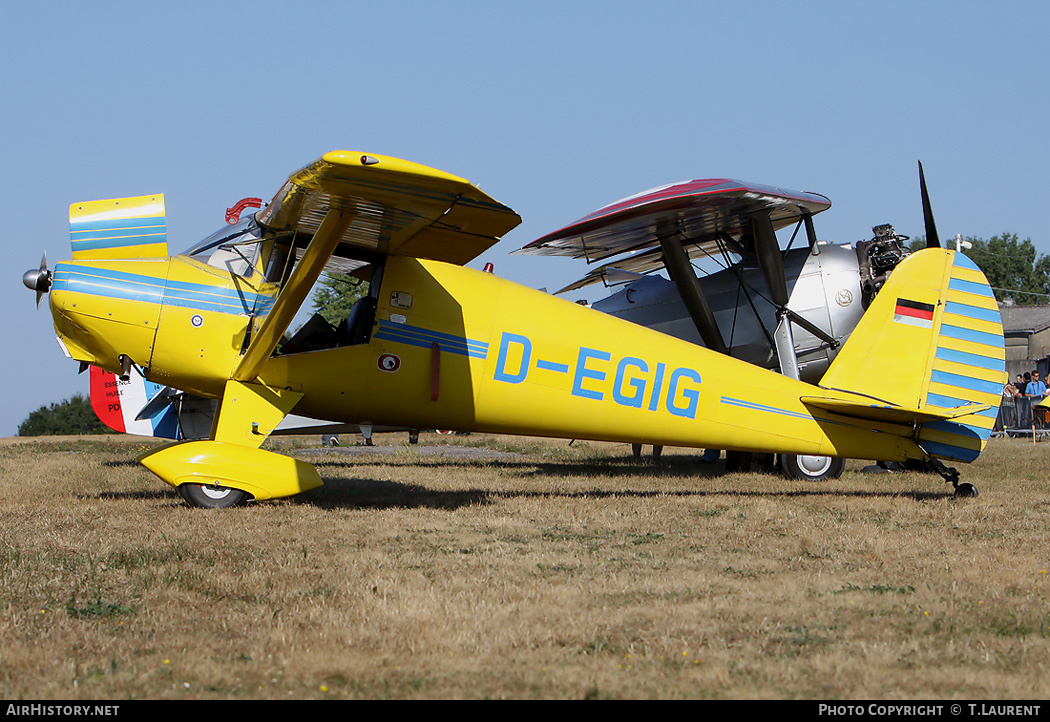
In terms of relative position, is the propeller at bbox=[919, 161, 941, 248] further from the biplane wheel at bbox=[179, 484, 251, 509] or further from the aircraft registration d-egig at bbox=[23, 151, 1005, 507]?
the biplane wheel at bbox=[179, 484, 251, 509]

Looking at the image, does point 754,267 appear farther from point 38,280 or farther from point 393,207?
point 38,280

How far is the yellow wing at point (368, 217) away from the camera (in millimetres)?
6758

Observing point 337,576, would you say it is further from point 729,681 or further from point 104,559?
point 729,681

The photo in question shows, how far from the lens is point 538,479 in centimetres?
1129

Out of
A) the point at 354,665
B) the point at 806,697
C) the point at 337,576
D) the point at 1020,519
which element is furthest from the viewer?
the point at 1020,519

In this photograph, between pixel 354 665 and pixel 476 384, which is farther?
pixel 476 384

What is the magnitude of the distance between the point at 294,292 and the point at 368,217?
942 mm

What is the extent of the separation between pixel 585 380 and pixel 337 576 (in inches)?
164

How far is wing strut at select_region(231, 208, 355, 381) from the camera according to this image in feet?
24.8

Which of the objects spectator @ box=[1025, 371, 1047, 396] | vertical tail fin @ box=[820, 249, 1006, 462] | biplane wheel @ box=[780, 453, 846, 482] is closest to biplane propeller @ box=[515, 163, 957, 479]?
biplane wheel @ box=[780, 453, 846, 482]

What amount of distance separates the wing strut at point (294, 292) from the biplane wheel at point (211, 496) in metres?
1.07

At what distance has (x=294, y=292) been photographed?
26.0ft

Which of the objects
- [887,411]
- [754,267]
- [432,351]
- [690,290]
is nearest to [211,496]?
[432,351]
